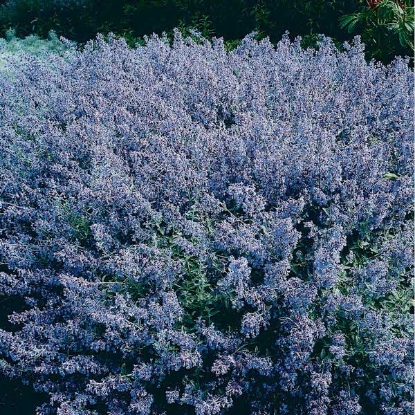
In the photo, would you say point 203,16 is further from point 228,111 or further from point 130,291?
point 130,291

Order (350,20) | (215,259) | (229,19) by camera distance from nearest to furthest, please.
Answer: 1. (215,259)
2. (350,20)
3. (229,19)

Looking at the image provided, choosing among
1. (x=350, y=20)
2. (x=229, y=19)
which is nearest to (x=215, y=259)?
(x=350, y=20)

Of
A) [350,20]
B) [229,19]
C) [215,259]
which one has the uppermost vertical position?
[229,19]

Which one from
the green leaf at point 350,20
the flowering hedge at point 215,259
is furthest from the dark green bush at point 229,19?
the flowering hedge at point 215,259

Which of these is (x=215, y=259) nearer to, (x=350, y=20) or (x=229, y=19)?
(x=350, y=20)

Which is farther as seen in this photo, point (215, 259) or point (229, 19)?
point (229, 19)

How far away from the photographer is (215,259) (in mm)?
2592

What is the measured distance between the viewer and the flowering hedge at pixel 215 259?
7.92 feet

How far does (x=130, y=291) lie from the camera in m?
2.69

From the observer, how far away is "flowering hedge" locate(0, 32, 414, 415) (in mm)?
2414

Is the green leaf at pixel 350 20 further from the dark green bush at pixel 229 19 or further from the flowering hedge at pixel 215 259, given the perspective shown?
the flowering hedge at pixel 215 259

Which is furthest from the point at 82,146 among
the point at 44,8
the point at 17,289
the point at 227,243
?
the point at 44,8

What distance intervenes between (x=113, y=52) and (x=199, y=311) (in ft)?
9.58

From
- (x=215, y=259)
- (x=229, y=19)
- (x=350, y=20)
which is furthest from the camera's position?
(x=229, y=19)
